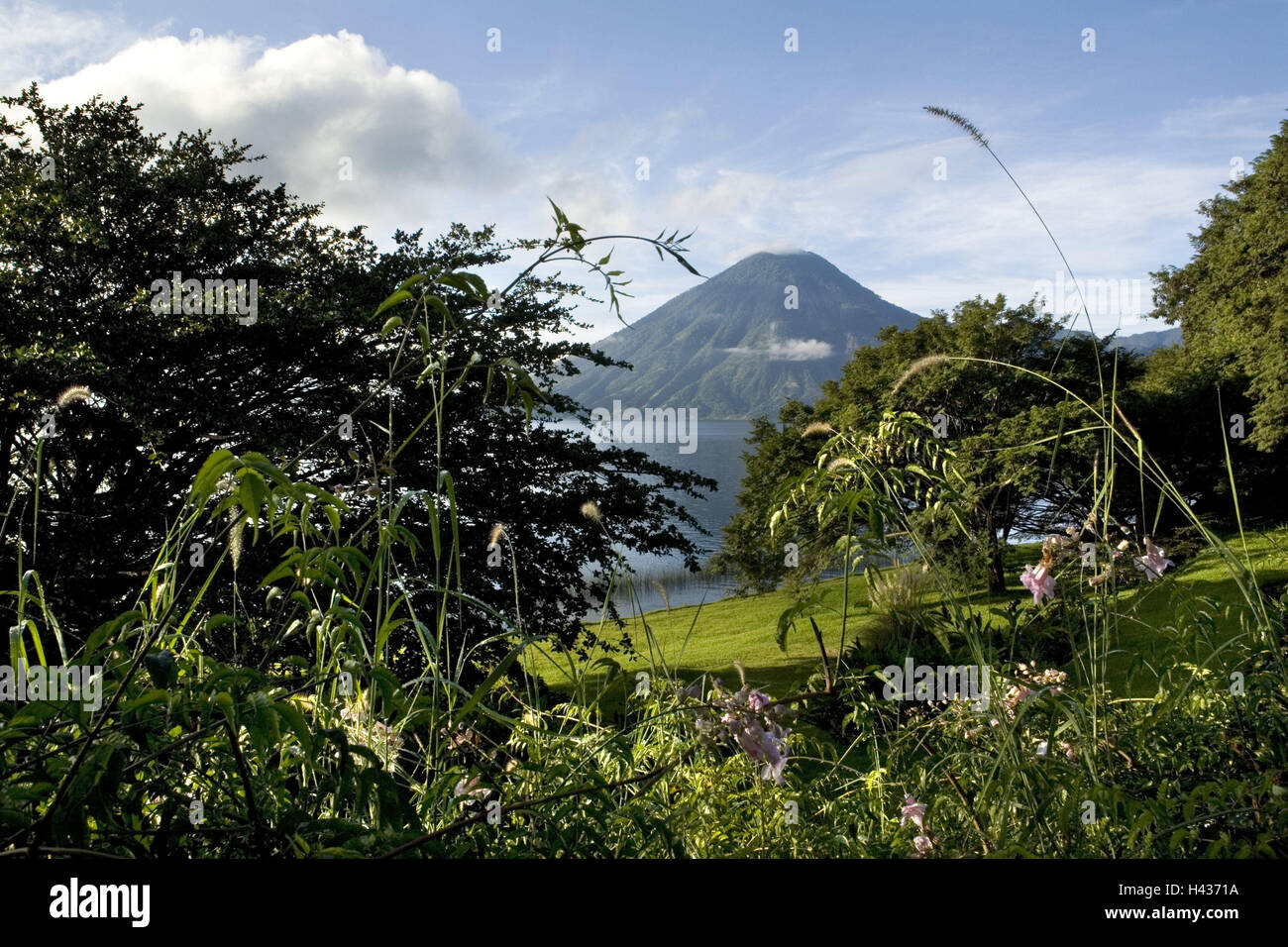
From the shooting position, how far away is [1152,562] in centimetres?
212

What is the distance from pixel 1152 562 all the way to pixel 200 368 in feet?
27.2

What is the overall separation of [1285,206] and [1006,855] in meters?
22.9

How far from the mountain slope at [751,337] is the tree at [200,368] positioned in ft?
391

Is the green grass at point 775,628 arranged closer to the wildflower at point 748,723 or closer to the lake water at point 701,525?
the lake water at point 701,525

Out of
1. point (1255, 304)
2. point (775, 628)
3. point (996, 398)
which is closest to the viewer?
point (775, 628)

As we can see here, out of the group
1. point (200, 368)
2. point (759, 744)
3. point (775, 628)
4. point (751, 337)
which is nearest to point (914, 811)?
point (759, 744)

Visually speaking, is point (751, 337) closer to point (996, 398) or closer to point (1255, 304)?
point (1255, 304)

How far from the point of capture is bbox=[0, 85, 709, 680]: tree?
22.5ft

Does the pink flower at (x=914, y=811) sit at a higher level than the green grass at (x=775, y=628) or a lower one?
higher

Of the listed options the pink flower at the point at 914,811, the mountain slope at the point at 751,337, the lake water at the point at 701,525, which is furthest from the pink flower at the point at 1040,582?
the mountain slope at the point at 751,337

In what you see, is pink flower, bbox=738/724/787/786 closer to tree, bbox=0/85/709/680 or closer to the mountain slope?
tree, bbox=0/85/709/680

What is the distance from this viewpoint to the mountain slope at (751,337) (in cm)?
14288
